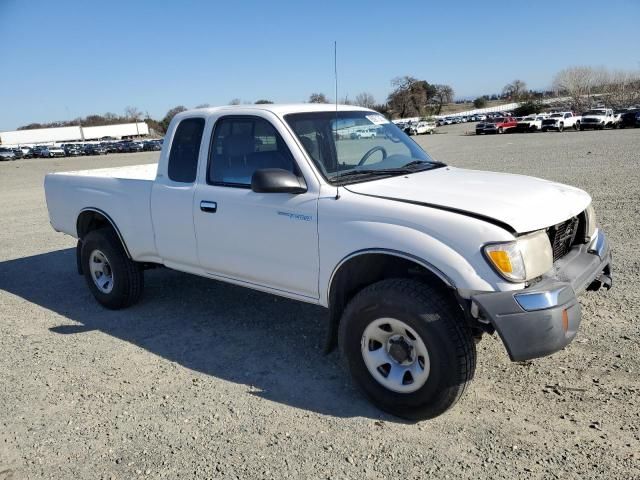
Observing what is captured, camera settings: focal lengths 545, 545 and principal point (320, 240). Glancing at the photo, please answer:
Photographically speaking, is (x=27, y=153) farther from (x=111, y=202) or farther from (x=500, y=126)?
(x=111, y=202)

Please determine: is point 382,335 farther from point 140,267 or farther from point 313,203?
point 140,267

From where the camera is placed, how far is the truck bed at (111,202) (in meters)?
5.10

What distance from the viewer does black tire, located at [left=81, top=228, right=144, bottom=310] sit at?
547 centimetres

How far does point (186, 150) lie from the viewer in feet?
15.8

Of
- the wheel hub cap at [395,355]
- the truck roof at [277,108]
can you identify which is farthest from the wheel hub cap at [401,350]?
the truck roof at [277,108]

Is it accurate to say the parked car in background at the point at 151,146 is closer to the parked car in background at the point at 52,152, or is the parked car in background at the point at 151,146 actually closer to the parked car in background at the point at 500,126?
the parked car in background at the point at 52,152

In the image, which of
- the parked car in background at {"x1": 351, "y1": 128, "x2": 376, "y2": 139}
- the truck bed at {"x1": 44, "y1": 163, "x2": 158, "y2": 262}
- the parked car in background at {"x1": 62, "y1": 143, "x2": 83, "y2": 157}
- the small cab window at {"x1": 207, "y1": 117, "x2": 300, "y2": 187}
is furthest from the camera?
the parked car in background at {"x1": 62, "y1": 143, "x2": 83, "y2": 157}

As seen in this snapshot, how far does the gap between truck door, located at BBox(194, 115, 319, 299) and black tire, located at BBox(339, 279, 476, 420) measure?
0.53 meters

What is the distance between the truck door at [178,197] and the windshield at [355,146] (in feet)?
3.43

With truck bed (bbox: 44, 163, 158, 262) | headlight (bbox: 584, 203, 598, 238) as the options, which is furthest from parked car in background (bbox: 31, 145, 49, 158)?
headlight (bbox: 584, 203, 598, 238)

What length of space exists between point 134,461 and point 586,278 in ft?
9.92

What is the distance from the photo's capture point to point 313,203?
148 inches

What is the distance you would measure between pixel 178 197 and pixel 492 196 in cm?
262

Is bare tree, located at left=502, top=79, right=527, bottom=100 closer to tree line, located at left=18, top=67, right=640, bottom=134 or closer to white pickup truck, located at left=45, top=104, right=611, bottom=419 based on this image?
tree line, located at left=18, top=67, right=640, bottom=134
